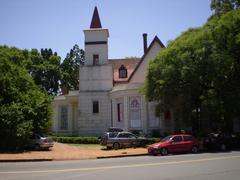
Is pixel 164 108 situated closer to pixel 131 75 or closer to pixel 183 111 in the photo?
pixel 183 111

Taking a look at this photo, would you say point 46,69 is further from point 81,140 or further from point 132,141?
point 132,141

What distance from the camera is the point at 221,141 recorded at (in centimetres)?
2995

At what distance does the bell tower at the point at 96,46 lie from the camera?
48250 millimetres

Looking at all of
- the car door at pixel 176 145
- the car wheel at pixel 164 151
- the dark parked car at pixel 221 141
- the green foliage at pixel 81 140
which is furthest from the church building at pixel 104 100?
the car wheel at pixel 164 151

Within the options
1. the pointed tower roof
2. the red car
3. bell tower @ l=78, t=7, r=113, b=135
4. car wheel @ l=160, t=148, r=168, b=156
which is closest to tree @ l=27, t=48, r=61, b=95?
the pointed tower roof

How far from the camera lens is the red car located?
2641cm

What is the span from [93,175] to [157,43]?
3418cm

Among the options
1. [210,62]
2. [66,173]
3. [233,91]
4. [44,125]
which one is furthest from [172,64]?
[66,173]

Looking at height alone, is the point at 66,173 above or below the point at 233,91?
below

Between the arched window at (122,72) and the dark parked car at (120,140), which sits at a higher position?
the arched window at (122,72)

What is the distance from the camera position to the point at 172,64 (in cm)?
3253

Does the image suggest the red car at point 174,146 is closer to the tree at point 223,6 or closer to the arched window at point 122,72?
the tree at point 223,6

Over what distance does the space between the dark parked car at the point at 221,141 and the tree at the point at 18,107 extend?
14489 mm

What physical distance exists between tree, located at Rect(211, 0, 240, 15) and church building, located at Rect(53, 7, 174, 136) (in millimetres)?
8754
